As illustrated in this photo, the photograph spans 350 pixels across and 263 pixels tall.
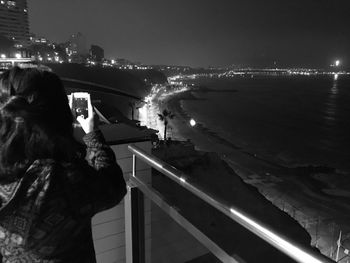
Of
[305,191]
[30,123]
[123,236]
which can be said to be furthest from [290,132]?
[30,123]

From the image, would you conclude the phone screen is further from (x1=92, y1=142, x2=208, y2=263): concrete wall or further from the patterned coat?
the patterned coat

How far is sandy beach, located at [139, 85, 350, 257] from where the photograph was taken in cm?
1919

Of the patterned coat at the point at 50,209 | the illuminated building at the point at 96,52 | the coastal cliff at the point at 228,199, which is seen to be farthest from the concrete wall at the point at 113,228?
the illuminated building at the point at 96,52

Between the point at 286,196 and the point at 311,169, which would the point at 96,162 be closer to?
the point at 286,196

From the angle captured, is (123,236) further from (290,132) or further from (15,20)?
(15,20)

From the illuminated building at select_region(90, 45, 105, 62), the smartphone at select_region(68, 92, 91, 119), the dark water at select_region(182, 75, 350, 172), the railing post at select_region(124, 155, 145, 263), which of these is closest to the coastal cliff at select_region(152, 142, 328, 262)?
the railing post at select_region(124, 155, 145, 263)

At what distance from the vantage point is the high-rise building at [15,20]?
114500 mm

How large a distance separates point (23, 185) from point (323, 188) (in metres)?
30.5

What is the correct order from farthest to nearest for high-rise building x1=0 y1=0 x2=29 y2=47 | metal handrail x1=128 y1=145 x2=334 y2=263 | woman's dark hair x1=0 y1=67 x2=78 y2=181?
high-rise building x1=0 y1=0 x2=29 y2=47, woman's dark hair x1=0 y1=67 x2=78 y2=181, metal handrail x1=128 y1=145 x2=334 y2=263

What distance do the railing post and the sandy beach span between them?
16.8 m

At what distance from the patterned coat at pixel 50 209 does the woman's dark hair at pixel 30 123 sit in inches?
2.2

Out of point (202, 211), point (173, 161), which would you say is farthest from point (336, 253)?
point (173, 161)

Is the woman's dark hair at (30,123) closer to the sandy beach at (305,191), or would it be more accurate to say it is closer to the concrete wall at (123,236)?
the concrete wall at (123,236)

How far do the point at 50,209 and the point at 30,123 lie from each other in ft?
1.19
